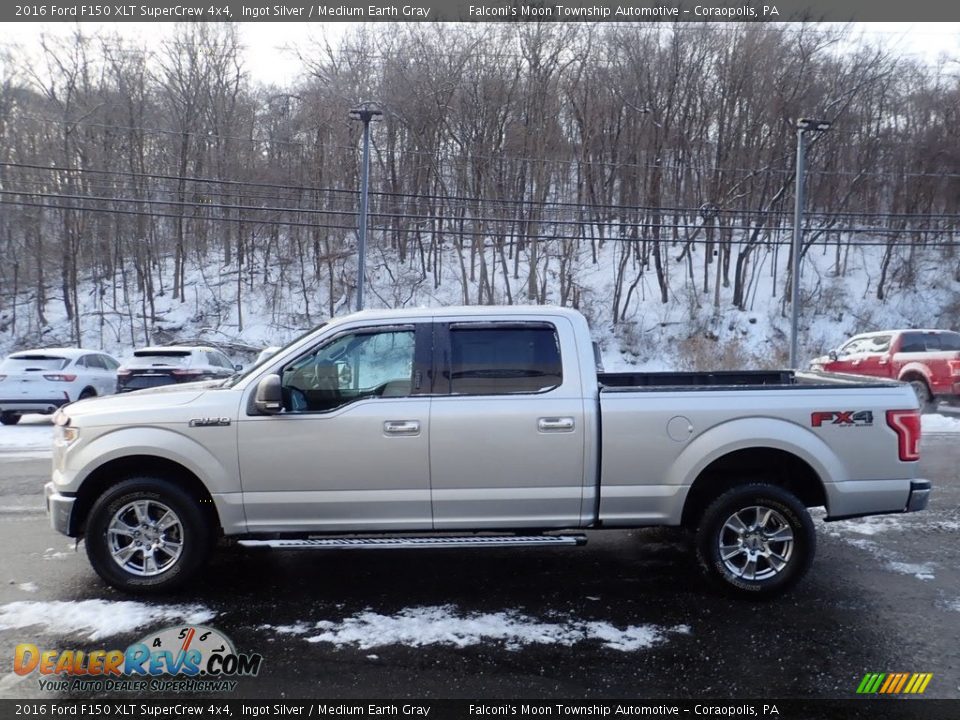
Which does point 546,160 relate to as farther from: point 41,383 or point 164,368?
point 41,383

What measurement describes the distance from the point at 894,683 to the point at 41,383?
616 inches

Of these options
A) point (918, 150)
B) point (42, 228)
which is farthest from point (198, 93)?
point (918, 150)

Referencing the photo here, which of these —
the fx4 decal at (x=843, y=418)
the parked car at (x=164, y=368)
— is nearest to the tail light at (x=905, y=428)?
the fx4 decal at (x=843, y=418)

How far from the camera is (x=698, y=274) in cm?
3631

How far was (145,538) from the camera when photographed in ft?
16.2

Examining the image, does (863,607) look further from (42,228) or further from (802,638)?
(42,228)

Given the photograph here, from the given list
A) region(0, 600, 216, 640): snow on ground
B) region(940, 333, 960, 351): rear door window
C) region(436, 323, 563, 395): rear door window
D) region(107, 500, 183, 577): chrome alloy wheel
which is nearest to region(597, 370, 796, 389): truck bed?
region(436, 323, 563, 395): rear door window

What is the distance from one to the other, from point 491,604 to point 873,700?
7.41 feet

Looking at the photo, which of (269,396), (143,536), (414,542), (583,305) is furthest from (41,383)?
(583,305)

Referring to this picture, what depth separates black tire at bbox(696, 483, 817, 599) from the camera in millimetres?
4836

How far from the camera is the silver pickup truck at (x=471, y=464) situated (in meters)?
4.83

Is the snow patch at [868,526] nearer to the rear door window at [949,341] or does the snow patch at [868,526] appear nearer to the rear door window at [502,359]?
the rear door window at [502,359]

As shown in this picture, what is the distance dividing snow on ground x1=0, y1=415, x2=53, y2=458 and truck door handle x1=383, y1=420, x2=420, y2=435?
8.99 meters

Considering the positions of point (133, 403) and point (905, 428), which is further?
point (133, 403)
